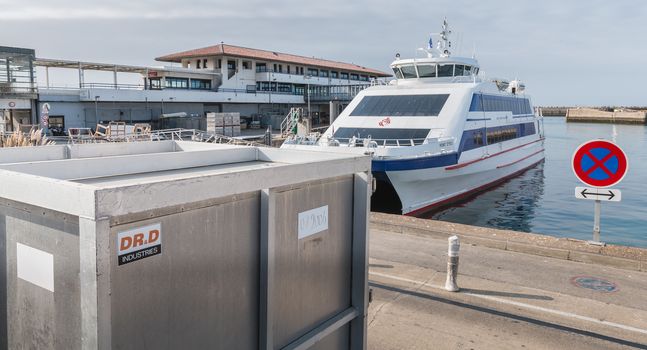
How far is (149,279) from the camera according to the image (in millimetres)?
2602

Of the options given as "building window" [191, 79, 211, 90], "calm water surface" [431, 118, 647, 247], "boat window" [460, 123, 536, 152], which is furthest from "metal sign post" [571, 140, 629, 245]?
"building window" [191, 79, 211, 90]

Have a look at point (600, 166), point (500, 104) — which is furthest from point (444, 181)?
point (600, 166)

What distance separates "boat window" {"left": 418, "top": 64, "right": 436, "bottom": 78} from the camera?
83.1 ft

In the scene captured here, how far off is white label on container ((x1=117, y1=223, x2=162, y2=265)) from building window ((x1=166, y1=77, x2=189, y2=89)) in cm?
5197

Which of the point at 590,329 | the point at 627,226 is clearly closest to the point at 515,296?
the point at 590,329

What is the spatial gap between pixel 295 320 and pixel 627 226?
20.6 meters

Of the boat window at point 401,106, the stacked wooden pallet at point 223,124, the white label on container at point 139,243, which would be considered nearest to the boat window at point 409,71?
the boat window at point 401,106

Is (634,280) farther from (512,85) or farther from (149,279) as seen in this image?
(512,85)

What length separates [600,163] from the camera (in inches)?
333

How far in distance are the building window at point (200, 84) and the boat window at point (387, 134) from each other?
1471 inches

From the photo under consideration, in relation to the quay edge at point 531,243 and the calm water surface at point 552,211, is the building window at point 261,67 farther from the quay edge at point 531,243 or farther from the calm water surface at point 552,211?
the quay edge at point 531,243

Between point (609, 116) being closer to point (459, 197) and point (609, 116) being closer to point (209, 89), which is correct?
point (209, 89)

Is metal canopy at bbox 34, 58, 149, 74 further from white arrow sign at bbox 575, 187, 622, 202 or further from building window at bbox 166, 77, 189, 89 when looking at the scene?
white arrow sign at bbox 575, 187, 622, 202

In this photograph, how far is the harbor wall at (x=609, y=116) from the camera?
105863 millimetres
